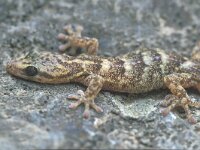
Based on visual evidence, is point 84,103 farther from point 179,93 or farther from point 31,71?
point 179,93

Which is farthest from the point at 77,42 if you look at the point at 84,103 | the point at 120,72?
the point at 84,103

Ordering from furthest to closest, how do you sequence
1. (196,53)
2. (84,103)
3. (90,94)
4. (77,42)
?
(196,53) → (77,42) → (90,94) → (84,103)

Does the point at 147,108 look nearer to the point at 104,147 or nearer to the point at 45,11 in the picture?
the point at 104,147

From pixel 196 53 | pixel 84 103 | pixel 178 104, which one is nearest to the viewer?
pixel 84 103

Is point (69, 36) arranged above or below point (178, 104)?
above

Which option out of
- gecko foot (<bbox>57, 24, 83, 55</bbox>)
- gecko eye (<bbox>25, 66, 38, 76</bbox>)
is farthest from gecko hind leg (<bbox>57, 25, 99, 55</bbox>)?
gecko eye (<bbox>25, 66, 38, 76</bbox>)

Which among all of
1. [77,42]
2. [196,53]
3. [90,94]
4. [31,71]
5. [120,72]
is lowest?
[90,94]

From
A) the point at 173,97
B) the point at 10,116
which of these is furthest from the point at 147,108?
the point at 10,116
